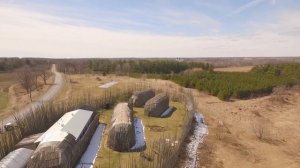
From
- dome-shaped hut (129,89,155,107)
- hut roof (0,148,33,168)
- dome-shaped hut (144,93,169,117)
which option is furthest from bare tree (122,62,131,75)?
hut roof (0,148,33,168)

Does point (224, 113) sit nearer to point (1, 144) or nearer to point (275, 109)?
point (275, 109)

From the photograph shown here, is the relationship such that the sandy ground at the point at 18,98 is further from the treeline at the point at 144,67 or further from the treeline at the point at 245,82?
the treeline at the point at 144,67

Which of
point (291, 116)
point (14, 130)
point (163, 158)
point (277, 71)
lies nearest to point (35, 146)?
point (14, 130)

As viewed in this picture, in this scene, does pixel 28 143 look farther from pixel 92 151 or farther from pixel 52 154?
pixel 92 151

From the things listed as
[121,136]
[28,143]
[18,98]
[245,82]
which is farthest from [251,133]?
[18,98]

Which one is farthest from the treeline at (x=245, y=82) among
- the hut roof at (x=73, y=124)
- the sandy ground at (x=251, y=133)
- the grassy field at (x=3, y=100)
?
the grassy field at (x=3, y=100)

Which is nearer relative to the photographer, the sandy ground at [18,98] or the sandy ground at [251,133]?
the sandy ground at [251,133]
